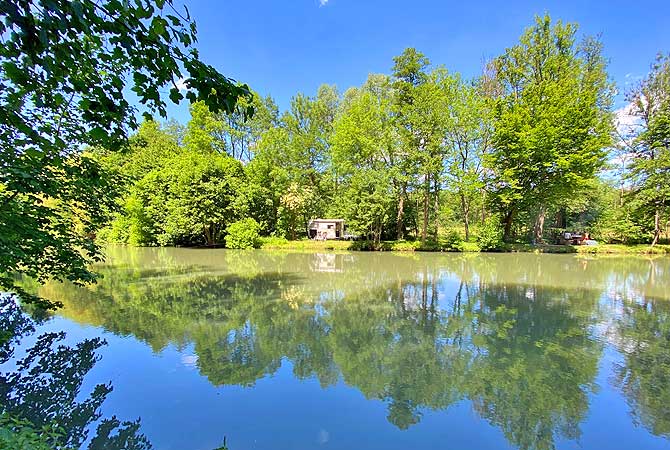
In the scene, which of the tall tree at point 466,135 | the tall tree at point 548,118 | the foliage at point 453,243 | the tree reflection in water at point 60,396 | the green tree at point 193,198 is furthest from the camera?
the green tree at point 193,198

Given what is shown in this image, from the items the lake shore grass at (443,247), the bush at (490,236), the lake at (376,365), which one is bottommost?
the lake at (376,365)

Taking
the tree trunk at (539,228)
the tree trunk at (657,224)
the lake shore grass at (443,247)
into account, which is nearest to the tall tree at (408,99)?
the lake shore grass at (443,247)

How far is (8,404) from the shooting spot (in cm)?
324

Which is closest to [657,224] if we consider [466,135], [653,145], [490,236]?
[653,145]

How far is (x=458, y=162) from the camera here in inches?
841

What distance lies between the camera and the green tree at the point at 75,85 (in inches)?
58.8

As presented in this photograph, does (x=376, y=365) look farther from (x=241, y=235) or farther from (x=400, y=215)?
(x=400, y=215)

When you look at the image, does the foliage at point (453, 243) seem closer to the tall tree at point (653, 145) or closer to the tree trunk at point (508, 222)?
the tree trunk at point (508, 222)

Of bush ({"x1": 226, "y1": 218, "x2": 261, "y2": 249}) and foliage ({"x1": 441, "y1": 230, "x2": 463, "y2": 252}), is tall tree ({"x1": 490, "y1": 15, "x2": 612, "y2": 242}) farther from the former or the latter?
bush ({"x1": 226, "y1": 218, "x2": 261, "y2": 249})

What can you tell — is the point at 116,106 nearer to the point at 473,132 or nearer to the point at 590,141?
the point at 473,132

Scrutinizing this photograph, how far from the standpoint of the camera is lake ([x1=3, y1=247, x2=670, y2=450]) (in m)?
3.17

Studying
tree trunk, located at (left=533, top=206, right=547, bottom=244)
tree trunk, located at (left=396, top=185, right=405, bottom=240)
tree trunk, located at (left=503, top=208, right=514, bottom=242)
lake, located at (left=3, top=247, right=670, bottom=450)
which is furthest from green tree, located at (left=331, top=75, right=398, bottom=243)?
lake, located at (left=3, top=247, right=670, bottom=450)

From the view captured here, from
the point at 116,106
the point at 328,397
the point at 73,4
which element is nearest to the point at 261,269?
the point at 328,397

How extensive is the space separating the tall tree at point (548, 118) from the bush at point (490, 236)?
1657mm
